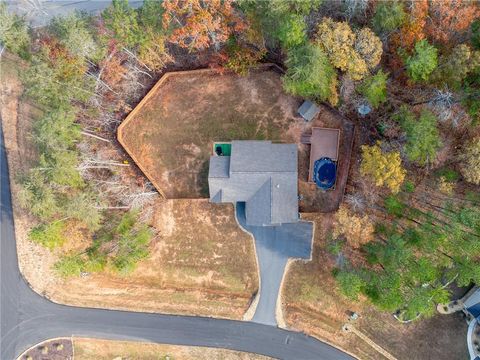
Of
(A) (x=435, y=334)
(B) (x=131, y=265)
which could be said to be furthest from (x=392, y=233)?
(B) (x=131, y=265)

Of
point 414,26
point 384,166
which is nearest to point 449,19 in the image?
point 414,26

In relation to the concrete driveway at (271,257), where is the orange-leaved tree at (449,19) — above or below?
above

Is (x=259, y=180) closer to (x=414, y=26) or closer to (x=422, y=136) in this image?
(x=422, y=136)

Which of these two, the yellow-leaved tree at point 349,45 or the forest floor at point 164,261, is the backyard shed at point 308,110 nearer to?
the yellow-leaved tree at point 349,45

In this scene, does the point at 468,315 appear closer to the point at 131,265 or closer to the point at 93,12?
the point at 131,265

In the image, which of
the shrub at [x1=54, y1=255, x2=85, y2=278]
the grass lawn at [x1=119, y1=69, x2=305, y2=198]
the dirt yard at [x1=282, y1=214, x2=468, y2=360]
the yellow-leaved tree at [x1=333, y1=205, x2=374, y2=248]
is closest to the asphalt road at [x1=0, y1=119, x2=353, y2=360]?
the dirt yard at [x1=282, y1=214, x2=468, y2=360]

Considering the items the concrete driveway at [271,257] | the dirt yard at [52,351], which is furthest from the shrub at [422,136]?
the dirt yard at [52,351]

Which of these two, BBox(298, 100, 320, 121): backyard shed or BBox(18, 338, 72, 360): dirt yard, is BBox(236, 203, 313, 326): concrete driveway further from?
BBox(18, 338, 72, 360): dirt yard
